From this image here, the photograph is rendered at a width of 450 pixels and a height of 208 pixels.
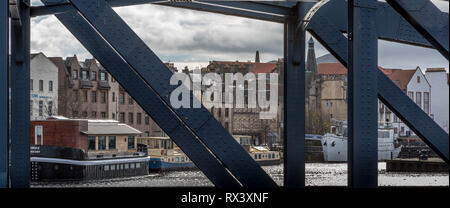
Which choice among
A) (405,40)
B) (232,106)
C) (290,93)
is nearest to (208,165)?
(290,93)

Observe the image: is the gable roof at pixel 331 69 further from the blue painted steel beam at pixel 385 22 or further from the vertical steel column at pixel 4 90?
the vertical steel column at pixel 4 90

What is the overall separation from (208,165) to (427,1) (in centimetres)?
313

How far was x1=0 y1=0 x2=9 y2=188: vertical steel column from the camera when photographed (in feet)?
17.6

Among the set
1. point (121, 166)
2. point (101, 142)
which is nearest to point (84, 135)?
point (101, 142)

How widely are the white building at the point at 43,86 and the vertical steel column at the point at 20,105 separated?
165 ft

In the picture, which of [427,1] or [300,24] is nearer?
[427,1]

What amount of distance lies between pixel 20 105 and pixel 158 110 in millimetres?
1906

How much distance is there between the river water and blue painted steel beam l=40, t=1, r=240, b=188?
3460 centimetres

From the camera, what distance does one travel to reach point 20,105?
7.77m

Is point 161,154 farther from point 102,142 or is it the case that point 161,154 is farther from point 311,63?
point 311,63

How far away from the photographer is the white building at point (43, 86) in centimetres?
5694

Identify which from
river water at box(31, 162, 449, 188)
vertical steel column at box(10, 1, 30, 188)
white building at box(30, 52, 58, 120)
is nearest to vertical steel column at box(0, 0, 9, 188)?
vertical steel column at box(10, 1, 30, 188)
